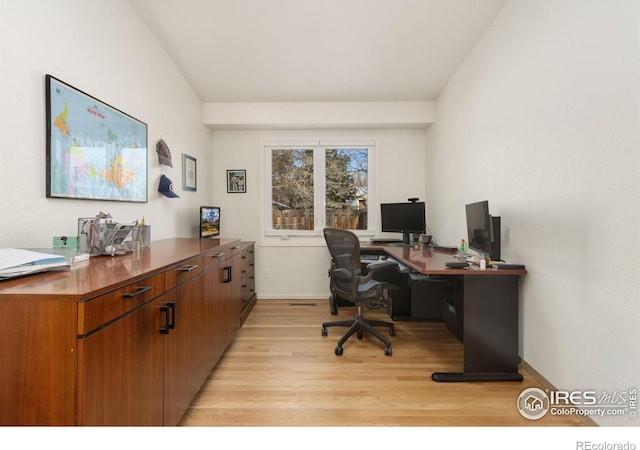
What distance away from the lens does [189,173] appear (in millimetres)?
3328

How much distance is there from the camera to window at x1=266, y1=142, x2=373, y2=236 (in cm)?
420

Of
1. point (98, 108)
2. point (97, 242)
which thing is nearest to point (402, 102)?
point (98, 108)

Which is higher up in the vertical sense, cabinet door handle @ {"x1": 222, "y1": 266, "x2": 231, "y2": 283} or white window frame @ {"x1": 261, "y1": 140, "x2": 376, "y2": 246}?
white window frame @ {"x1": 261, "y1": 140, "x2": 376, "y2": 246}

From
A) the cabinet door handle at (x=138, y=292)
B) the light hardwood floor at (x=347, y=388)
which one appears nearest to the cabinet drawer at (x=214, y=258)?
the cabinet door handle at (x=138, y=292)

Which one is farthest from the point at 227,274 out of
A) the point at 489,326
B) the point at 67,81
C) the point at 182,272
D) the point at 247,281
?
the point at 489,326

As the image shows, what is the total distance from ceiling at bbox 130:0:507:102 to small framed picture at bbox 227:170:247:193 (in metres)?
1.02

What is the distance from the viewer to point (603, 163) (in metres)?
1.46

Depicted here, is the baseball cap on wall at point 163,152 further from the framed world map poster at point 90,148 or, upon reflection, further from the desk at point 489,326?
the desk at point 489,326

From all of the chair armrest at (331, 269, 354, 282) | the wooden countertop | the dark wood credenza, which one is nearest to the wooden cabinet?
the chair armrest at (331, 269, 354, 282)

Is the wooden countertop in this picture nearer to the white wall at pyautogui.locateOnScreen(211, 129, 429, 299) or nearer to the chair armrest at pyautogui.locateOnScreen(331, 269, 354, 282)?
the chair armrest at pyautogui.locateOnScreen(331, 269, 354, 282)

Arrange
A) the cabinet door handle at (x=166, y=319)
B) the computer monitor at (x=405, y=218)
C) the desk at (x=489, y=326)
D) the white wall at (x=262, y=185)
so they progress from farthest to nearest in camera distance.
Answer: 1. the white wall at (x=262, y=185)
2. the computer monitor at (x=405, y=218)
3. the desk at (x=489, y=326)
4. the cabinet door handle at (x=166, y=319)

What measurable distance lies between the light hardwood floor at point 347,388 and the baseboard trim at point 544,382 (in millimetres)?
33

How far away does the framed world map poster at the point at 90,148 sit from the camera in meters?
1.52

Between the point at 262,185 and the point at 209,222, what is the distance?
107 centimetres
